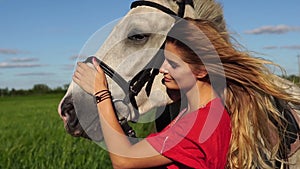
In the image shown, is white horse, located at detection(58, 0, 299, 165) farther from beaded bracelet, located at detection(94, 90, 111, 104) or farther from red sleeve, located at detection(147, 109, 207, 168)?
red sleeve, located at detection(147, 109, 207, 168)

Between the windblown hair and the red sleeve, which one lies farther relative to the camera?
the windblown hair

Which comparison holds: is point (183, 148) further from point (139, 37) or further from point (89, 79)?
point (139, 37)

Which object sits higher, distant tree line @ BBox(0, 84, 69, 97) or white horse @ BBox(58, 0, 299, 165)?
white horse @ BBox(58, 0, 299, 165)

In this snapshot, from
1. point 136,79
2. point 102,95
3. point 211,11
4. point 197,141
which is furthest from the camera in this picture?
point 211,11

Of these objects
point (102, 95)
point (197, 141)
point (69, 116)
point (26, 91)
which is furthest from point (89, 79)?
point (26, 91)

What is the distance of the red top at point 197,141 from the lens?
101 inches

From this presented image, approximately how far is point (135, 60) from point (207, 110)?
42.3 inches

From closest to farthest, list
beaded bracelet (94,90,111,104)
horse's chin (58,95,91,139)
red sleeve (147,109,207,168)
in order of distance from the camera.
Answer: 1. red sleeve (147,109,207,168)
2. beaded bracelet (94,90,111,104)
3. horse's chin (58,95,91,139)

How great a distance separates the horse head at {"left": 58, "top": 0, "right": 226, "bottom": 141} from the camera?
330cm

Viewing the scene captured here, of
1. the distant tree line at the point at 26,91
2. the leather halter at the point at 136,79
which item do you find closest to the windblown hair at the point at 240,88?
the leather halter at the point at 136,79

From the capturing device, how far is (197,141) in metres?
2.57

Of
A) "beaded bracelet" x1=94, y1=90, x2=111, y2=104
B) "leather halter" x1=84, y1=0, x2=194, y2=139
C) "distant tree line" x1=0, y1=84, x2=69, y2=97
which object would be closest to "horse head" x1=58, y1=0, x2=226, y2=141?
"leather halter" x1=84, y1=0, x2=194, y2=139

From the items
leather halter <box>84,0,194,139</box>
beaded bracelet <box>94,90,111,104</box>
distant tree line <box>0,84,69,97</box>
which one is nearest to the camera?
beaded bracelet <box>94,90,111,104</box>

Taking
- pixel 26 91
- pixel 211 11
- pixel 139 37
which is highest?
pixel 211 11
